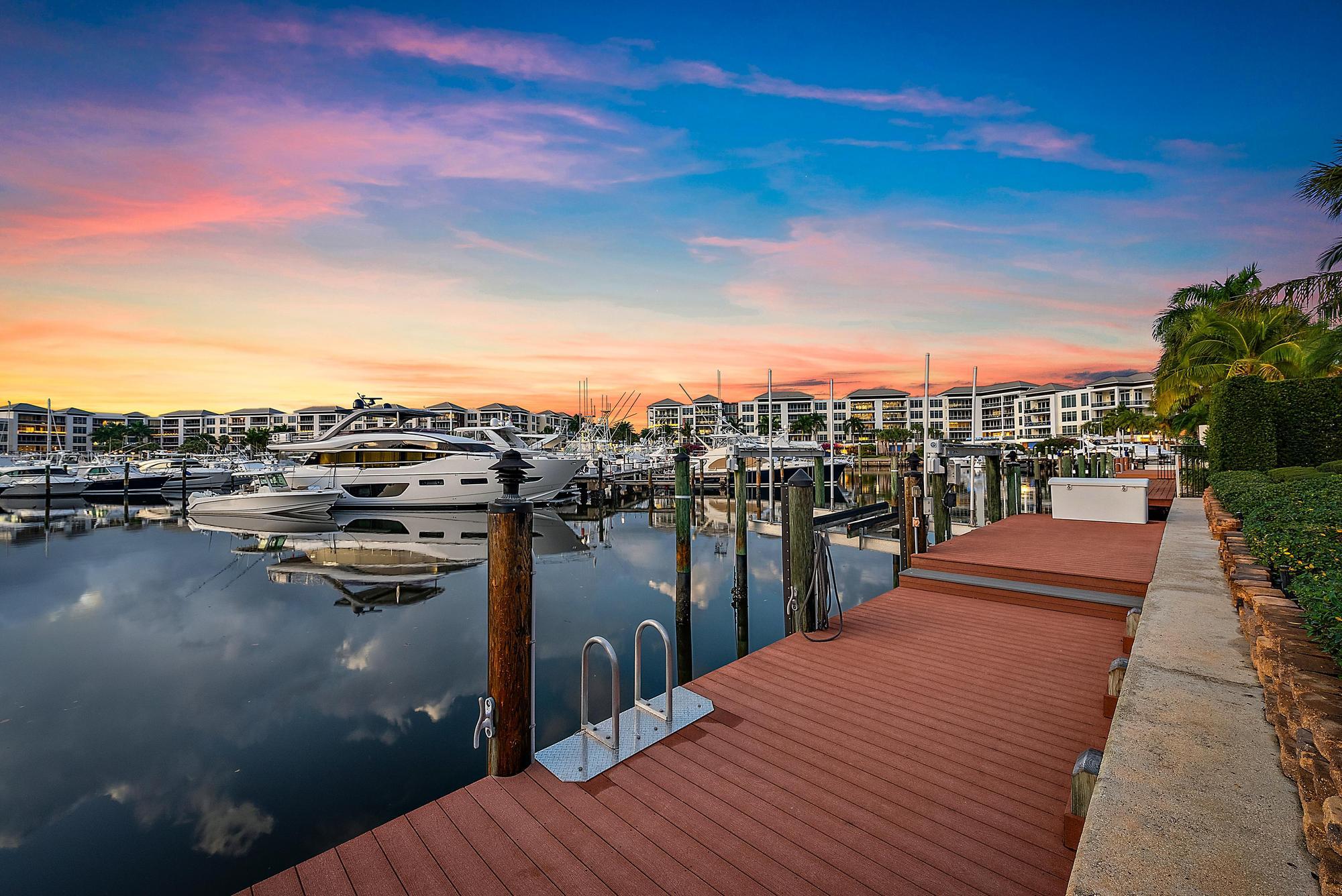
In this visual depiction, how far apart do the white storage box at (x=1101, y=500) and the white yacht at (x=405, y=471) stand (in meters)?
24.5

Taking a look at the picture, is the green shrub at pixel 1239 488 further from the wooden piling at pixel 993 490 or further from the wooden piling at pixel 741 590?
the wooden piling at pixel 741 590

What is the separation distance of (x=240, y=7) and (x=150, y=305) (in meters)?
13.3

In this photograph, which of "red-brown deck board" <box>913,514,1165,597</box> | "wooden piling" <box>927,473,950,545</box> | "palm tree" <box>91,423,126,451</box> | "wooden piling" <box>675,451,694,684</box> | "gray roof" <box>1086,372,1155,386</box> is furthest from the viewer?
"palm tree" <box>91,423,126,451</box>

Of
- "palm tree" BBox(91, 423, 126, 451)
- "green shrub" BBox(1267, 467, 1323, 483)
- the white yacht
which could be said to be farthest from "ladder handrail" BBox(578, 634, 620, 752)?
"palm tree" BBox(91, 423, 126, 451)

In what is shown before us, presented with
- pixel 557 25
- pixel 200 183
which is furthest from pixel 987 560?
pixel 200 183

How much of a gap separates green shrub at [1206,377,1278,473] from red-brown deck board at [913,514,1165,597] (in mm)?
5564

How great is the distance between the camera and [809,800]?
3.72m

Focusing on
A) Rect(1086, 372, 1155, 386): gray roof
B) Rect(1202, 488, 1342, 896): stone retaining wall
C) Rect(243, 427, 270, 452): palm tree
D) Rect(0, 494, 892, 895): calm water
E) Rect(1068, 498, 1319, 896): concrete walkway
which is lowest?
Rect(0, 494, 892, 895): calm water

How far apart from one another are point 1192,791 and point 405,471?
35.5 m

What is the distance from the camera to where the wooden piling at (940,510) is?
12270 millimetres

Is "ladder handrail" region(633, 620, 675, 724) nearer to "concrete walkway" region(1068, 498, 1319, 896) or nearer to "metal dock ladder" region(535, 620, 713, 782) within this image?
"metal dock ladder" region(535, 620, 713, 782)

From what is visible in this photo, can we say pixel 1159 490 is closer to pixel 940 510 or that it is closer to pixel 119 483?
pixel 940 510

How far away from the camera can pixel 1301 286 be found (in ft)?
46.8

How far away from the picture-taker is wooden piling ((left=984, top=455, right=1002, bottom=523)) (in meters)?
17.0
